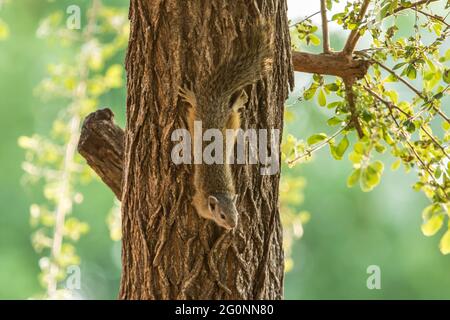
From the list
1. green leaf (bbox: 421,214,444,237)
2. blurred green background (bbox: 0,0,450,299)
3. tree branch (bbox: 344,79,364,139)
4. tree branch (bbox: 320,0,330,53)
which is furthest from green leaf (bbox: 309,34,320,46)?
blurred green background (bbox: 0,0,450,299)

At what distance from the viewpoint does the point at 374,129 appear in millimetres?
1751

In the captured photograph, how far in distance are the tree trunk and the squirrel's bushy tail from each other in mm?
21

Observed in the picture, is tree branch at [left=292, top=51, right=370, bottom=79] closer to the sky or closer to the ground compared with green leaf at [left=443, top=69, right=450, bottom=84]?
closer to the sky

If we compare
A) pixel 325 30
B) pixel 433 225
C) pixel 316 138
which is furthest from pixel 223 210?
pixel 325 30

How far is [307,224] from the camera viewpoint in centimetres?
613

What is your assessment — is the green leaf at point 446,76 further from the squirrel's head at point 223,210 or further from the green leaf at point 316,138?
the squirrel's head at point 223,210

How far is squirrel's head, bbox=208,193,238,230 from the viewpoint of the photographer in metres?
1.38

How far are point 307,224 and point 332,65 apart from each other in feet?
14.3

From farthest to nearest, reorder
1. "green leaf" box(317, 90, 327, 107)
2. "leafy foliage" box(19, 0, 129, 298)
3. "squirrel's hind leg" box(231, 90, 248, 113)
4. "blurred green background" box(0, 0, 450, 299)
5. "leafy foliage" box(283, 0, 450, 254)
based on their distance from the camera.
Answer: "blurred green background" box(0, 0, 450, 299)
"leafy foliage" box(19, 0, 129, 298)
"green leaf" box(317, 90, 327, 107)
"leafy foliage" box(283, 0, 450, 254)
"squirrel's hind leg" box(231, 90, 248, 113)

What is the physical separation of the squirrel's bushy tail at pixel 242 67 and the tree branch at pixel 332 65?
38cm

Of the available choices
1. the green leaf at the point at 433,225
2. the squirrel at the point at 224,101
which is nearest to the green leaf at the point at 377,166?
the green leaf at the point at 433,225

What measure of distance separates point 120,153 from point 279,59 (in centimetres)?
46

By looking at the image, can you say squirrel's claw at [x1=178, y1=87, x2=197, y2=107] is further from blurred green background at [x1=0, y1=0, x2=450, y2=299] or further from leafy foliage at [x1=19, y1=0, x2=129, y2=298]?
blurred green background at [x1=0, y1=0, x2=450, y2=299]

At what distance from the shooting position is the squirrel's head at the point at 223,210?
1.38 meters
